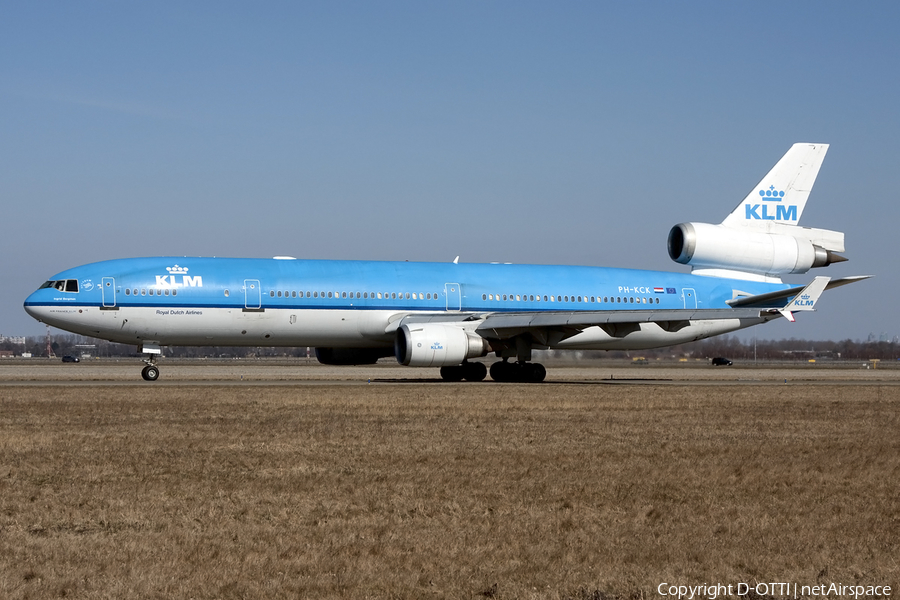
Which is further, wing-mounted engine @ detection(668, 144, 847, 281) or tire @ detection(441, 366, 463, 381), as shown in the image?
wing-mounted engine @ detection(668, 144, 847, 281)

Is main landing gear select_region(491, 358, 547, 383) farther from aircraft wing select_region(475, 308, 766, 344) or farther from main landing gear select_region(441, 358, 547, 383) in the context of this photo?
aircraft wing select_region(475, 308, 766, 344)

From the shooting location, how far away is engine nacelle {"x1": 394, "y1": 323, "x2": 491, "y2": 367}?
1193 inches

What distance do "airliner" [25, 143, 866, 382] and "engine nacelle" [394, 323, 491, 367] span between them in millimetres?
46

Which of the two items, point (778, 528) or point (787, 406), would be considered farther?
point (787, 406)

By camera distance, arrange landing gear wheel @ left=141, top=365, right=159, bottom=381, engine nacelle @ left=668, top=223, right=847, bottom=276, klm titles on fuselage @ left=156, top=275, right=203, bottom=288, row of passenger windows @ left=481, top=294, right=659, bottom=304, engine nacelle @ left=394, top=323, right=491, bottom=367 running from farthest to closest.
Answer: engine nacelle @ left=668, top=223, right=847, bottom=276 < row of passenger windows @ left=481, top=294, right=659, bottom=304 < landing gear wheel @ left=141, top=365, right=159, bottom=381 < klm titles on fuselage @ left=156, top=275, right=203, bottom=288 < engine nacelle @ left=394, top=323, right=491, bottom=367

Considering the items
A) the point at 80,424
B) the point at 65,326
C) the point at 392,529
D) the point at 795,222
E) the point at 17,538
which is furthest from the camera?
the point at 795,222

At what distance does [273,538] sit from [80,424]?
9454 millimetres

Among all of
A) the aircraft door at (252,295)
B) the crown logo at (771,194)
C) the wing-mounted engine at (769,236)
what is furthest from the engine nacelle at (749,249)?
the aircraft door at (252,295)

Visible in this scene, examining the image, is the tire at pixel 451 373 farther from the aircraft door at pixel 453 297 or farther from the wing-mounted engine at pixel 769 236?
the wing-mounted engine at pixel 769 236

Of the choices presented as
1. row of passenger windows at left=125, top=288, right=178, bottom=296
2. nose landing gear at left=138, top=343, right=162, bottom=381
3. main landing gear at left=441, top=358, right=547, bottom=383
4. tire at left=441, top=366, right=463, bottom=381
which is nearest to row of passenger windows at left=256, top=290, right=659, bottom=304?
row of passenger windows at left=125, top=288, right=178, bottom=296

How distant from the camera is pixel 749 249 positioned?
38.8 m

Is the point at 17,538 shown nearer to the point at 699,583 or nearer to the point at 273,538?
the point at 273,538

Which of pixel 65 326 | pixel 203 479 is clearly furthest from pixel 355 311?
pixel 203 479

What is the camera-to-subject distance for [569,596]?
21.3 feet
